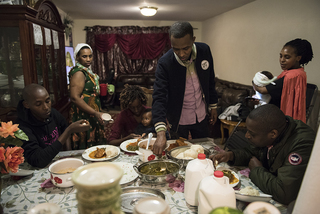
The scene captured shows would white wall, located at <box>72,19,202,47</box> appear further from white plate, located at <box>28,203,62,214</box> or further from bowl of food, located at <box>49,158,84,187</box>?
white plate, located at <box>28,203,62,214</box>

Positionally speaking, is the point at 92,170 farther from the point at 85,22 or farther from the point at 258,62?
the point at 85,22

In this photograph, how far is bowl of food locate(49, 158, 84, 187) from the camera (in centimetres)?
110

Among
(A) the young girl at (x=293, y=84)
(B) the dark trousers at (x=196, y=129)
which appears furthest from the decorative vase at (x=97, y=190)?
(A) the young girl at (x=293, y=84)

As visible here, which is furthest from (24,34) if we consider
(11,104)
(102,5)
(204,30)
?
(204,30)

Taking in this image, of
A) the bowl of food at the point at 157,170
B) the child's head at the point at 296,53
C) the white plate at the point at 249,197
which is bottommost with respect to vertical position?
the white plate at the point at 249,197

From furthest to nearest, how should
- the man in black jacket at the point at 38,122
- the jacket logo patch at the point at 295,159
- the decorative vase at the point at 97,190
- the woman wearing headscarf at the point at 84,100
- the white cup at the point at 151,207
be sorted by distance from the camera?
the woman wearing headscarf at the point at 84,100 → the man in black jacket at the point at 38,122 → the jacket logo patch at the point at 295,159 → the white cup at the point at 151,207 → the decorative vase at the point at 97,190

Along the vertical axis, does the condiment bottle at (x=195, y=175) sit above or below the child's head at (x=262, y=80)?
below

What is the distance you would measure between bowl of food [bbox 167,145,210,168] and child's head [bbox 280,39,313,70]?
1632 millimetres

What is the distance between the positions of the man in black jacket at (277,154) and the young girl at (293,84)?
119 centimetres

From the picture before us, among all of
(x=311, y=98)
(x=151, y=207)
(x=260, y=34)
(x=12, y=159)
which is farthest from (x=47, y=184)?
(x=260, y=34)

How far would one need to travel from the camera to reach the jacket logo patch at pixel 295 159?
109cm

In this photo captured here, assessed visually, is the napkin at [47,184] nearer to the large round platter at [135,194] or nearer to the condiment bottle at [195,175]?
the large round platter at [135,194]

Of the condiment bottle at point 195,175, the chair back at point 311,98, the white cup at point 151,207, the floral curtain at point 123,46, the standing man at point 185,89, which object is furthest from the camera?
the floral curtain at point 123,46

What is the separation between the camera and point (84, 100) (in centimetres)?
249
